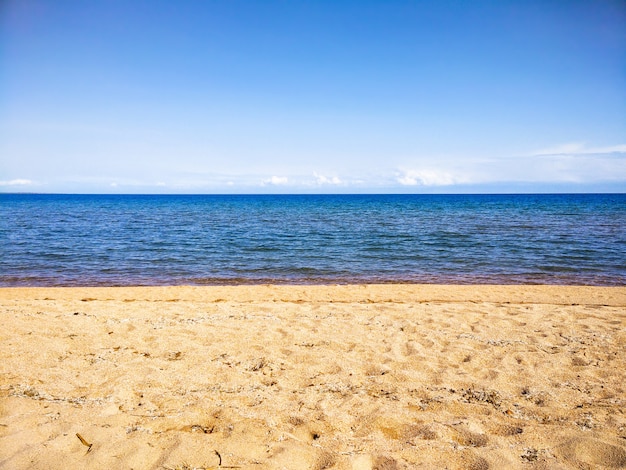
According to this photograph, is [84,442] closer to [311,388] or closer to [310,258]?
[311,388]

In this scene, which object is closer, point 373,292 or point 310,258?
point 373,292

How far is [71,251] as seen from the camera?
1883 centimetres

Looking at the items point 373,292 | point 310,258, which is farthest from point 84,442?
point 310,258

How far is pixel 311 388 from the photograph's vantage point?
15.0ft

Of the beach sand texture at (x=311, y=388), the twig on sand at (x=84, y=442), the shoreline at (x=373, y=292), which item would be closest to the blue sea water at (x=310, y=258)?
the shoreline at (x=373, y=292)

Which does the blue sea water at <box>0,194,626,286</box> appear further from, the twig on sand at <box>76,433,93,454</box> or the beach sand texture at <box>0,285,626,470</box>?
the twig on sand at <box>76,433,93,454</box>

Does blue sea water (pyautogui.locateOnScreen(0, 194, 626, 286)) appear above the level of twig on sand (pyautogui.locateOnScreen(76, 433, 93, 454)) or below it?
below

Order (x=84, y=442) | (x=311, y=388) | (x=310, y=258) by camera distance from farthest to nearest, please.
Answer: (x=310, y=258)
(x=311, y=388)
(x=84, y=442)

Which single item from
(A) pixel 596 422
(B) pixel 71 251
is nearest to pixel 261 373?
(A) pixel 596 422

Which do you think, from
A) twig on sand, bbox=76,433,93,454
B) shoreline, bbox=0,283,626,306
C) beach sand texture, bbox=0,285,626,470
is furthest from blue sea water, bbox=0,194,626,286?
twig on sand, bbox=76,433,93,454

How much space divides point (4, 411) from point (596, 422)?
19.9 feet

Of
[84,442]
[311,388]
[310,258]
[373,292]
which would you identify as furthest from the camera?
[310,258]

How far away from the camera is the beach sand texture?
3.32m

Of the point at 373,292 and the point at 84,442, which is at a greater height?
the point at 84,442
